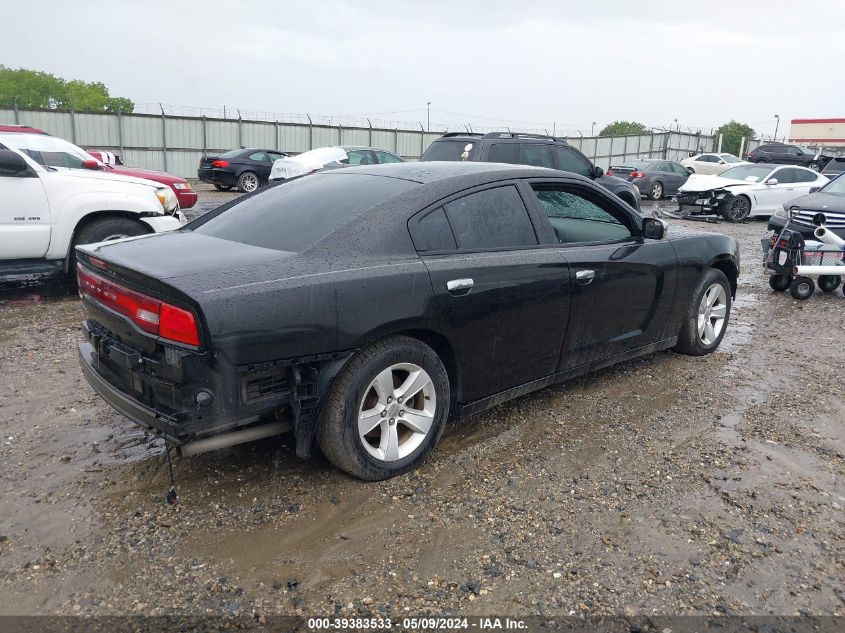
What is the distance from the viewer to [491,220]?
3.82 metres

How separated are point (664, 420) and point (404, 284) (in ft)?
6.94

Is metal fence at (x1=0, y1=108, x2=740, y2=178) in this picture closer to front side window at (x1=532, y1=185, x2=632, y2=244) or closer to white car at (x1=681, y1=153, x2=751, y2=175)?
white car at (x1=681, y1=153, x2=751, y2=175)

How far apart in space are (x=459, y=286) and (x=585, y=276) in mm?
1050

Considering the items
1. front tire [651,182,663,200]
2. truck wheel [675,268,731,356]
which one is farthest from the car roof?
front tire [651,182,663,200]

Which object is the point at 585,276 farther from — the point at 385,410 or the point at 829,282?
the point at 829,282

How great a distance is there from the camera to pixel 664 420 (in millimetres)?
4312

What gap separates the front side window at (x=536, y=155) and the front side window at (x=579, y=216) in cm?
624

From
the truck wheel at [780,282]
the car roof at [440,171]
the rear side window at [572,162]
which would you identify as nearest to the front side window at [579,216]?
the car roof at [440,171]

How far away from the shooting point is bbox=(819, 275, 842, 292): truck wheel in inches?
338

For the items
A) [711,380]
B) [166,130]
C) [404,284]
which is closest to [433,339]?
[404,284]

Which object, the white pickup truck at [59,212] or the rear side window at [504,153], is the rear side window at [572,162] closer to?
the rear side window at [504,153]

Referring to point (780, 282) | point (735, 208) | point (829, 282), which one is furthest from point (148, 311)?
point (735, 208)

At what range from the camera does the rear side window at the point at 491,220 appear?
3.67 metres

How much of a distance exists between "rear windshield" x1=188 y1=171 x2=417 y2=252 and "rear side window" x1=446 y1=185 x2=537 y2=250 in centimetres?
32
